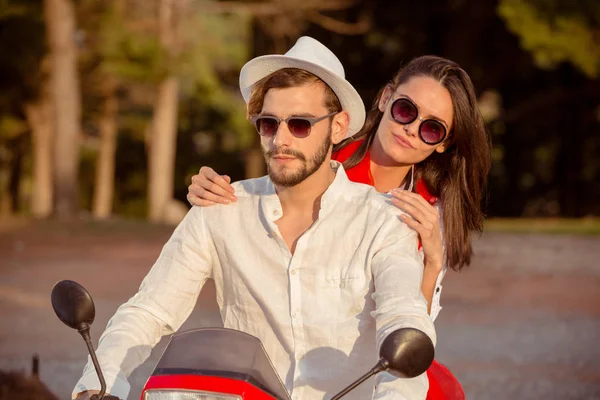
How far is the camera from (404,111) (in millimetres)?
4488

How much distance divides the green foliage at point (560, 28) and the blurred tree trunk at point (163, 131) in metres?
10.8

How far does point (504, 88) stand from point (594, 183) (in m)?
3.76

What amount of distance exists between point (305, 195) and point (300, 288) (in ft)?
1.09

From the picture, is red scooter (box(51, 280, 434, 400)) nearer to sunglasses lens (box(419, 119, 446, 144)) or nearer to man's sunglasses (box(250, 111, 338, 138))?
man's sunglasses (box(250, 111, 338, 138))

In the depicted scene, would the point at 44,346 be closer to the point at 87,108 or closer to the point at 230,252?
the point at 230,252

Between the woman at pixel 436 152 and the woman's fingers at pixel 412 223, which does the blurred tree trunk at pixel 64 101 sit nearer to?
the woman at pixel 436 152

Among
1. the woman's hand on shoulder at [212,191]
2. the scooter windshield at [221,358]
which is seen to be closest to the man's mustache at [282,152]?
the woman's hand on shoulder at [212,191]

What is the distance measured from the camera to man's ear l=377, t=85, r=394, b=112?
476 cm

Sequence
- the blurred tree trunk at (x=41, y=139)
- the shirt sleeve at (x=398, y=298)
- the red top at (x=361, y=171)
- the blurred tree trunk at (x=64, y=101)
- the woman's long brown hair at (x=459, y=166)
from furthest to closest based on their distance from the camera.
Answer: the blurred tree trunk at (x=41, y=139) → the blurred tree trunk at (x=64, y=101) → the red top at (x=361, y=171) → the woman's long brown hair at (x=459, y=166) → the shirt sleeve at (x=398, y=298)

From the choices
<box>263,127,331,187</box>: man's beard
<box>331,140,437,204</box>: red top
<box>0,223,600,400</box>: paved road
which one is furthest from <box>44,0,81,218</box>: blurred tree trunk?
<box>263,127,331,187</box>: man's beard

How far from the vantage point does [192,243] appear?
3324mm

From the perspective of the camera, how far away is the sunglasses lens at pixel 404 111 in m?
4.46

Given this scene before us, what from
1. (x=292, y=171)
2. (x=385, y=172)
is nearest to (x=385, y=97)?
(x=385, y=172)

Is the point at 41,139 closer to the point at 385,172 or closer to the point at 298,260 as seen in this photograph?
the point at 385,172
